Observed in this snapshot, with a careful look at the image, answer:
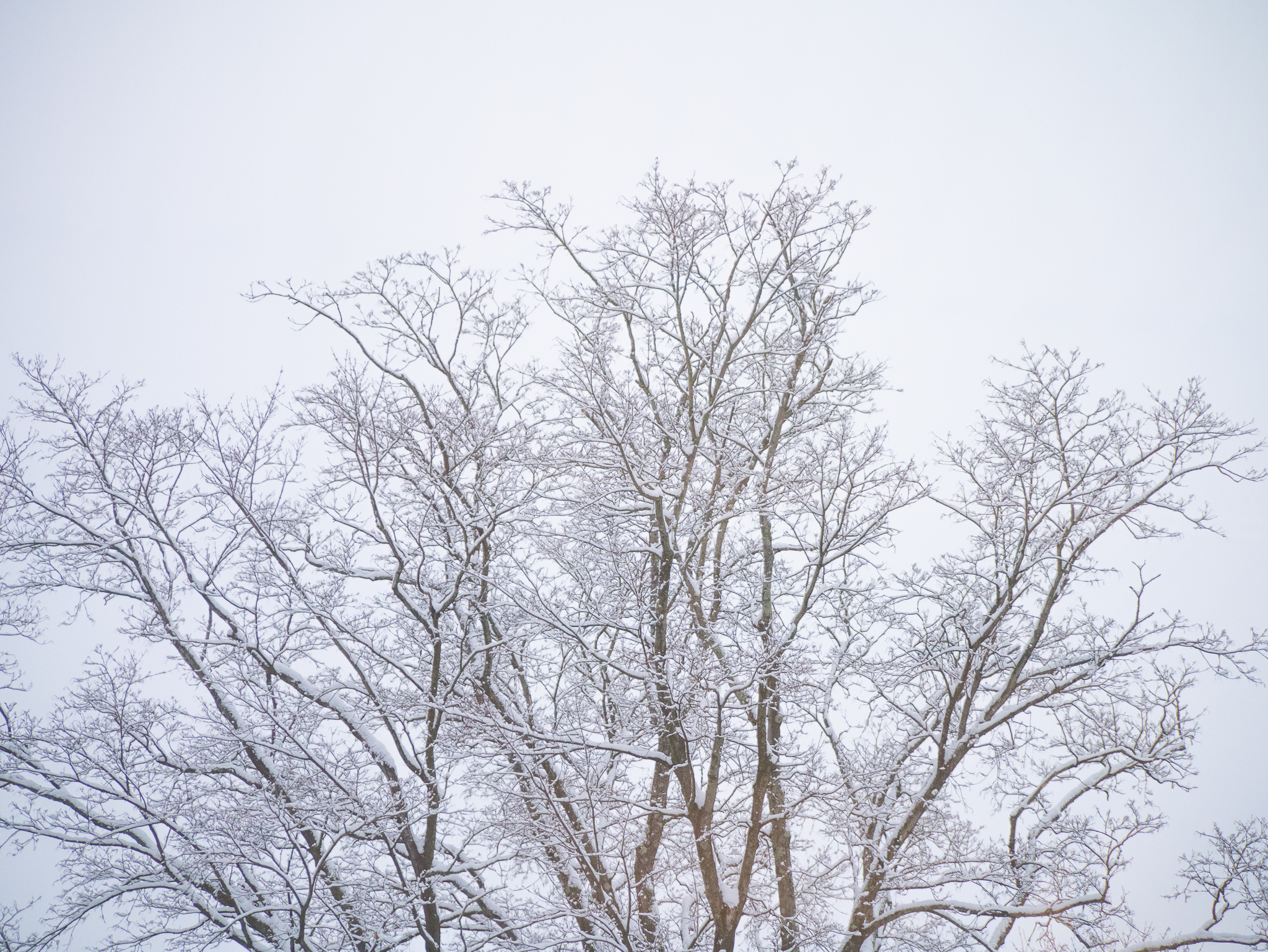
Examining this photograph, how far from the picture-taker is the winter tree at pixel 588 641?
6.62 m

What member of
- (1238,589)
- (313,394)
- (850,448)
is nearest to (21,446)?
(313,394)

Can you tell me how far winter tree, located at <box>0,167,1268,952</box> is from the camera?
6.62 meters

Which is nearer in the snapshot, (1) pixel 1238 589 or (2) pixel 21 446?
(2) pixel 21 446

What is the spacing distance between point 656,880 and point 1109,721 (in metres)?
Result: 4.29

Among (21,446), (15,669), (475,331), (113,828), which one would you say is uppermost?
(475,331)

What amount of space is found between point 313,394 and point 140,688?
10.9 ft

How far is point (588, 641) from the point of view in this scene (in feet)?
23.6

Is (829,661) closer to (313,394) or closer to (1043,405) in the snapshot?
(1043,405)

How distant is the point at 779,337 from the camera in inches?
337

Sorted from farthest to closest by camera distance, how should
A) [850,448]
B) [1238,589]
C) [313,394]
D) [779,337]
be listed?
[1238,589], [779,337], [850,448], [313,394]

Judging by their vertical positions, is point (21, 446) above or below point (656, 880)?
above

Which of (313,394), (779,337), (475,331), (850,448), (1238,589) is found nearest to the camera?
(313,394)

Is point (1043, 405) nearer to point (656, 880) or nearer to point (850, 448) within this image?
point (850, 448)

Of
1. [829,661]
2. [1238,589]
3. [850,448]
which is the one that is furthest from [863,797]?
[1238,589]
